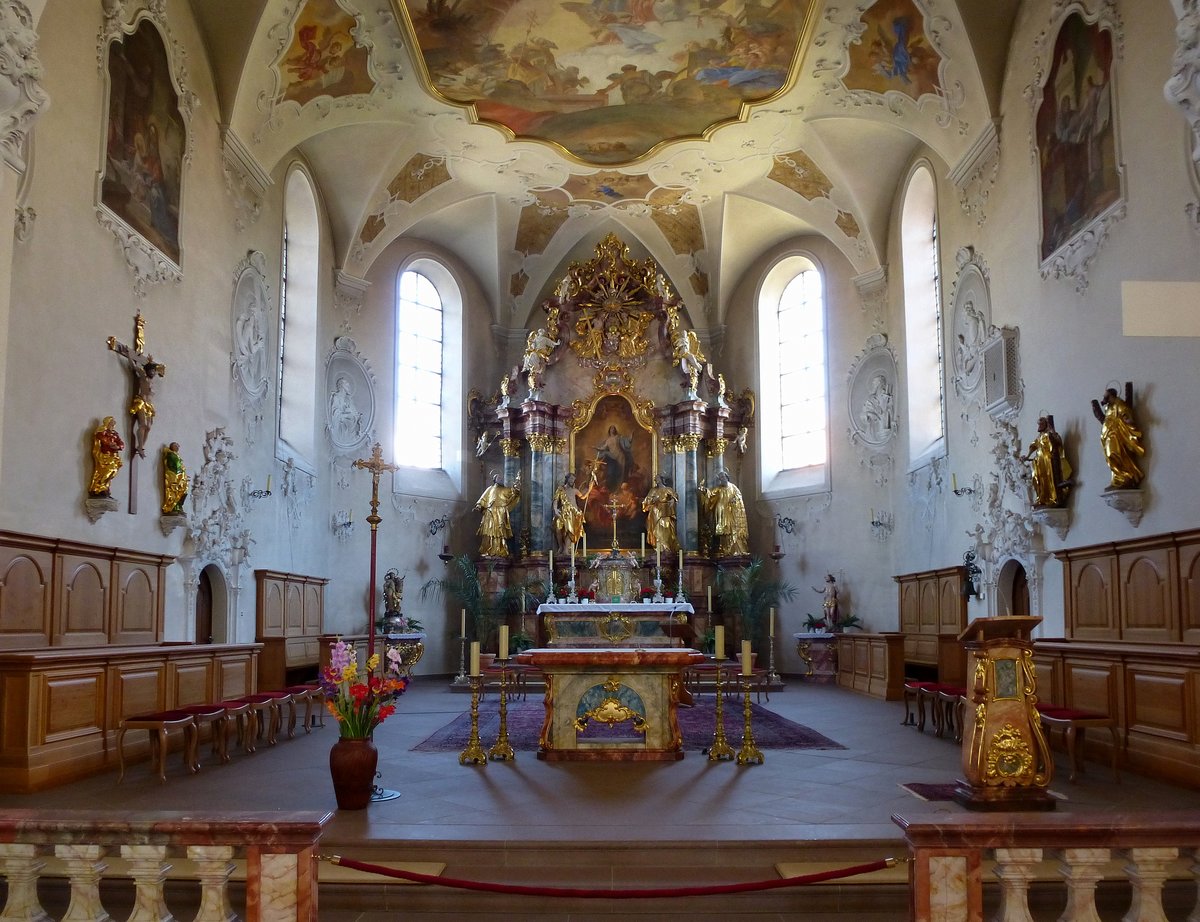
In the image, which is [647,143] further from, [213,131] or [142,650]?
→ [142,650]

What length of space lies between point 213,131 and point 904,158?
10778mm

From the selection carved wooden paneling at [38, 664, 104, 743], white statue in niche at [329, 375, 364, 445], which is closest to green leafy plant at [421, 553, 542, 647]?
white statue in niche at [329, 375, 364, 445]

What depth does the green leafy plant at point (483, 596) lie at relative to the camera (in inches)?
773

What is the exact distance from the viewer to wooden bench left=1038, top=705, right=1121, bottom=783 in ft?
25.5

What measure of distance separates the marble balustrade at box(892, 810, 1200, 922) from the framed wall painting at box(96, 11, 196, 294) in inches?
377

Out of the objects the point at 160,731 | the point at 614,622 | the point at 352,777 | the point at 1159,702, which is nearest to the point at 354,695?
the point at 352,777

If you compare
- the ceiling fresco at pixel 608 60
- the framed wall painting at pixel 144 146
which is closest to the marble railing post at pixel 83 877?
the framed wall painting at pixel 144 146

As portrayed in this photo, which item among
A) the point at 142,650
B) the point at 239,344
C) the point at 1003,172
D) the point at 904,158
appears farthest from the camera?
the point at 904,158

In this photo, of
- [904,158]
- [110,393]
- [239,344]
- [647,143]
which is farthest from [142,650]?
[904,158]

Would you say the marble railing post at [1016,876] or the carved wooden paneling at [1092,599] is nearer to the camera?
the marble railing post at [1016,876]

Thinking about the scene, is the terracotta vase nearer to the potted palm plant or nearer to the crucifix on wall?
the crucifix on wall

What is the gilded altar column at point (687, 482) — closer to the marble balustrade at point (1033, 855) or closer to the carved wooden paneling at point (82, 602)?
the carved wooden paneling at point (82, 602)

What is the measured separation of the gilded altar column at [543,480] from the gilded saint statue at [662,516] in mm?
1899

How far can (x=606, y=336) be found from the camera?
71.0 feet
